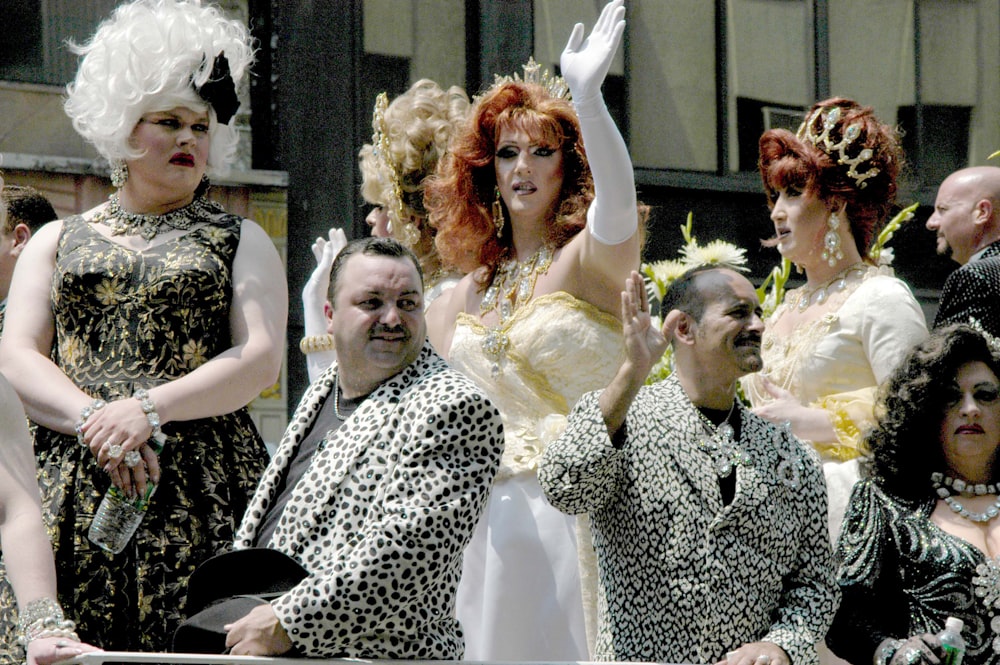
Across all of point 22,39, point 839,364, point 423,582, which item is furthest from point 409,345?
point 22,39

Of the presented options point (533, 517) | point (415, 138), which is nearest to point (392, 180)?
point (415, 138)

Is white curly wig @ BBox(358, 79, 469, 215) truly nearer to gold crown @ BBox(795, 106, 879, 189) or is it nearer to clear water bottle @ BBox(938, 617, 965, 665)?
gold crown @ BBox(795, 106, 879, 189)

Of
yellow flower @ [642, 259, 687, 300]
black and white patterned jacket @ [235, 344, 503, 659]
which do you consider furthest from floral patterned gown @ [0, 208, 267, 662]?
yellow flower @ [642, 259, 687, 300]

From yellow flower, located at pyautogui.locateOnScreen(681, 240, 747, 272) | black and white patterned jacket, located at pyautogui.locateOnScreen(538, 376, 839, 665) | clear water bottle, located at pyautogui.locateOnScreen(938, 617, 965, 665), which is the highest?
yellow flower, located at pyautogui.locateOnScreen(681, 240, 747, 272)

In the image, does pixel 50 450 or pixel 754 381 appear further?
pixel 754 381

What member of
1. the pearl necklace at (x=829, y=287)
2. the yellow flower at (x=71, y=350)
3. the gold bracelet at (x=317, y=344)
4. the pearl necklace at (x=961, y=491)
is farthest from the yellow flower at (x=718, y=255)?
the yellow flower at (x=71, y=350)

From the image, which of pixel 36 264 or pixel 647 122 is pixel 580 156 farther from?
pixel 647 122

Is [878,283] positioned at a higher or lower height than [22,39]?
lower

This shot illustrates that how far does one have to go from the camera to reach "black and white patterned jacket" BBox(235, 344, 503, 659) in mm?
3494

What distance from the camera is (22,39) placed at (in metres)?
9.57

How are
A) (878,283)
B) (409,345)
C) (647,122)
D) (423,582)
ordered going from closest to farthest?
(423,582), (409,345), (878,283), (647,122)

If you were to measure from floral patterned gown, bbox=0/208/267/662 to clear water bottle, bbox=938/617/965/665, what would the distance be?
179cm

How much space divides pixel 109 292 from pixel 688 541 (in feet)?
5.36

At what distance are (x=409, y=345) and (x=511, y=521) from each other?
1034 mm
